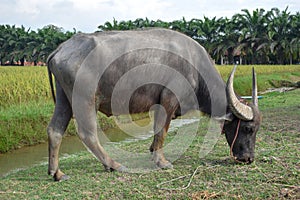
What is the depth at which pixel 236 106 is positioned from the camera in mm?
3270

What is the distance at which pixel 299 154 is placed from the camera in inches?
139

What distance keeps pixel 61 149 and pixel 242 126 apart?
3203mm

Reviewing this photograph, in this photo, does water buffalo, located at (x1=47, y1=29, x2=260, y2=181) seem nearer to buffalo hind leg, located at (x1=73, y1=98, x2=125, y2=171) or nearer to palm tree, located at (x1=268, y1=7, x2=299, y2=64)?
buffalo hind leg, located at (x1=73, y1=98, x2=125, y2=171)

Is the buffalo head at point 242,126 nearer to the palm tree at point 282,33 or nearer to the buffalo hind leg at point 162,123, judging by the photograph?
the buffalo hind leg at point 162,123

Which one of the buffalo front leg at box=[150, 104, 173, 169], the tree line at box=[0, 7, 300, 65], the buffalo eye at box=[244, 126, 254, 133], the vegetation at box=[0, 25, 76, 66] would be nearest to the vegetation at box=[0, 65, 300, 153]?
the buffalo front leg at box=[150, 104, 173, 169]

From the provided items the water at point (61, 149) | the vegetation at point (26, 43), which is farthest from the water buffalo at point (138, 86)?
the vegetation at point (26, 43)

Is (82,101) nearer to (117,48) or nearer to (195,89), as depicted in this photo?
(117,48)

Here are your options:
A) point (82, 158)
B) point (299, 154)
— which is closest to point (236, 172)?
point (299, 154)

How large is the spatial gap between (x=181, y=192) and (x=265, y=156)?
1175 millimetres

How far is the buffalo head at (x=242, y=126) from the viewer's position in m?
3.29

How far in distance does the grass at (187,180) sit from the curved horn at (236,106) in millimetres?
438

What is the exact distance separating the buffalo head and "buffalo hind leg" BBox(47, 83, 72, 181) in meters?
1.45

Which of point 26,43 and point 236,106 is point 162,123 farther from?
point 26,43

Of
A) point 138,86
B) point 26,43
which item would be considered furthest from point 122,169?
point 26,43
